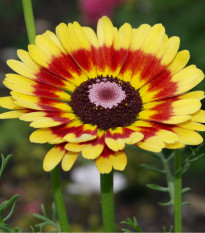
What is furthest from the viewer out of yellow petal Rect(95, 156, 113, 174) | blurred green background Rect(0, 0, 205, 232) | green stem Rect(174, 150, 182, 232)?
blurred green background Rect(0, 0, 205, 232)

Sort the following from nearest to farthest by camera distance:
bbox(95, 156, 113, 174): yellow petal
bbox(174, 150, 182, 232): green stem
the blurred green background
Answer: bbox(95, 156, 113, 174): yellow petal
bbox(174, 150, 182, 232): green stem
the blurred green background

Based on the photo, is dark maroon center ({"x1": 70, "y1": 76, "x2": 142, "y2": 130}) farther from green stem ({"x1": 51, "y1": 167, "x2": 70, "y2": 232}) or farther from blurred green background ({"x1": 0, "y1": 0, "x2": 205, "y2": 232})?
blurred green background ({"x1": 0, "y1": 0, "x2": 205, "y2": 232})

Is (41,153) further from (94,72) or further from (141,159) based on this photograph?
(94,72)

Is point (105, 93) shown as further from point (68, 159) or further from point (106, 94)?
point (68, 159)

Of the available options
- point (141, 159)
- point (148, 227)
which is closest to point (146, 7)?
point (141, 159)

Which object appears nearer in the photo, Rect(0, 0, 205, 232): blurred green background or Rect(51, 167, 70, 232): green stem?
Rect(51, 167, 70, 232): green stem

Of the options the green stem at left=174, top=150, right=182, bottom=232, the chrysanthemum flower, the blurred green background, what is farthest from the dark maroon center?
the blurred green background

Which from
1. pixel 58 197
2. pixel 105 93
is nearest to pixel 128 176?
pixel 105 93
